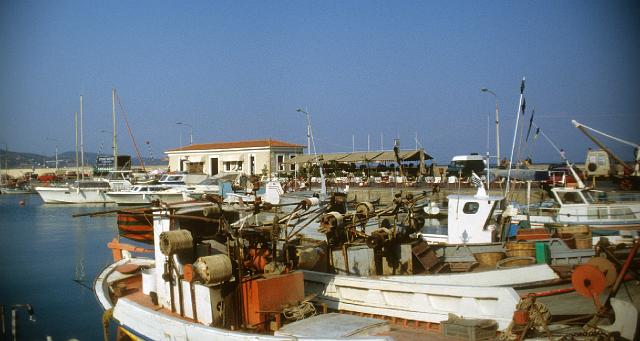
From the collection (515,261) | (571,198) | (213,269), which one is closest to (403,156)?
(571,198)

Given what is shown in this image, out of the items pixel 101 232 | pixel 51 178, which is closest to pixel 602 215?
pixel 101 232

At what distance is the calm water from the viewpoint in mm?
16281

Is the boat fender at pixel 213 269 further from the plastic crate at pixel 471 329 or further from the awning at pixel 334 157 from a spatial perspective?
the awning at pixel 334 157

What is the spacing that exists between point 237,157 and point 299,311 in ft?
183

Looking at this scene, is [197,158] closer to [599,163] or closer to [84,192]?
[84,192]

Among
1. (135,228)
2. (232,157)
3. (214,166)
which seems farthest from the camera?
(214,166)

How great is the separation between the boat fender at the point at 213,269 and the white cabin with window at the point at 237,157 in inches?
1834

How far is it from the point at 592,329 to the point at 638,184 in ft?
82.1

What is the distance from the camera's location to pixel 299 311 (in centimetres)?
863

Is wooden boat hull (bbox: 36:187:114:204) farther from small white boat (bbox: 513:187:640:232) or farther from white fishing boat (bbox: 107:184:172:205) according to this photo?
small white boat (bbox: 513:187:640:232)

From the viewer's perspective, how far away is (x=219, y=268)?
845 centimetres

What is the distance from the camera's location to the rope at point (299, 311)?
8570mm

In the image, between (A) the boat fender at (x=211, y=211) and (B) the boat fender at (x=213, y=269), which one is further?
(A) the boat fender at (x=211, y=211)

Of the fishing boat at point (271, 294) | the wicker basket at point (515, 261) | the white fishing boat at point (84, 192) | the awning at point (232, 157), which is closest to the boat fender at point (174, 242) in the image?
the fishing boat at point (271, 294)
